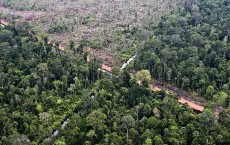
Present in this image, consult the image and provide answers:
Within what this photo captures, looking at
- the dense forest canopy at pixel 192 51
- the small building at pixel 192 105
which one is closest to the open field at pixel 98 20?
the dense forest canopy at pixel 192 51

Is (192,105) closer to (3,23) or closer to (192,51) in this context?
(192,51)

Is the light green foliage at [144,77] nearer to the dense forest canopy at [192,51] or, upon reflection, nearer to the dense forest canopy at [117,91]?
the dense forest canopy at [117,91]

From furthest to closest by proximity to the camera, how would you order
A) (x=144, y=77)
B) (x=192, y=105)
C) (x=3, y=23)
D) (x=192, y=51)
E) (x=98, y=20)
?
(x=98, y=20) < (x=3, y=23) < (x=192, y=51) < (x=144, y=77) < (x=192, y=105)

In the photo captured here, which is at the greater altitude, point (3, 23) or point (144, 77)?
point (3, 23)

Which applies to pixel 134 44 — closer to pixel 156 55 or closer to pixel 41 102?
pixel 156 55

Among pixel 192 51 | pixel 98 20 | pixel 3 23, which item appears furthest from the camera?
pixel 98 20

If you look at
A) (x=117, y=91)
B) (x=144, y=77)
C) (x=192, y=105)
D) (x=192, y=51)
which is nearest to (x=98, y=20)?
(x=192, y=51)

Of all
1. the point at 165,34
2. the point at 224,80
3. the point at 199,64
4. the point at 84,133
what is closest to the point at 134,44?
the point at 165,34

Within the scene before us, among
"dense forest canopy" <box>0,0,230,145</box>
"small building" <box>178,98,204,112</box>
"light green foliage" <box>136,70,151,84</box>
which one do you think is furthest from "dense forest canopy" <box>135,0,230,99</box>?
"light green foliage" <box>136,70,151,84</box>
